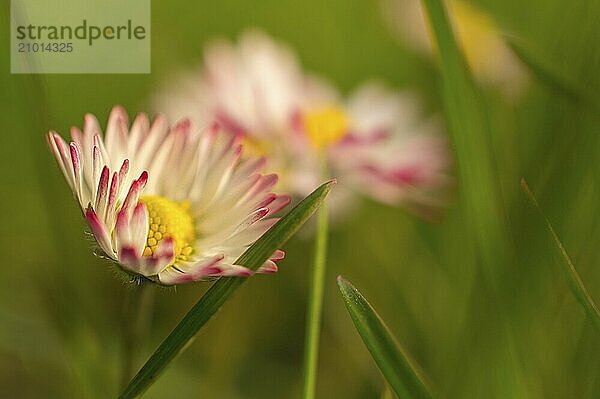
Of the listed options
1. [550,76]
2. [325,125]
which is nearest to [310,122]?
[325,125]

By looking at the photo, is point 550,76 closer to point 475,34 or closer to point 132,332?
point 475,34

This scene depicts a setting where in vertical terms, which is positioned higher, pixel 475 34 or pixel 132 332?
pixel 475 34

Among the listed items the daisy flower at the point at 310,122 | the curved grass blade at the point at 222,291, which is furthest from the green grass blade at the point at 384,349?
the daisy flower at the point at 310,122

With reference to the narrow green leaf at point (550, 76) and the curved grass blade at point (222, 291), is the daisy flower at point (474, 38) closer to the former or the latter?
the narrow green leaf at point (550, 76)

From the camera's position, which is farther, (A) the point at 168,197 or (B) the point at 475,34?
(B) the point at 475,34

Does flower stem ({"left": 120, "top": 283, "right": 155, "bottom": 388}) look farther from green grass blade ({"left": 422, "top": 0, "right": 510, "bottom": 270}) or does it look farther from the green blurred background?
green grass blade ({"left": 422, "top": 0, "right": 510, "bottom": 270})

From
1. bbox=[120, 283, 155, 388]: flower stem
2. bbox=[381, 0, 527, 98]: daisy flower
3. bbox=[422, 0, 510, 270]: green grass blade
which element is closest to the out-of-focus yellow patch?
bbox=[381, 0, 527, 98]: daisy flower
